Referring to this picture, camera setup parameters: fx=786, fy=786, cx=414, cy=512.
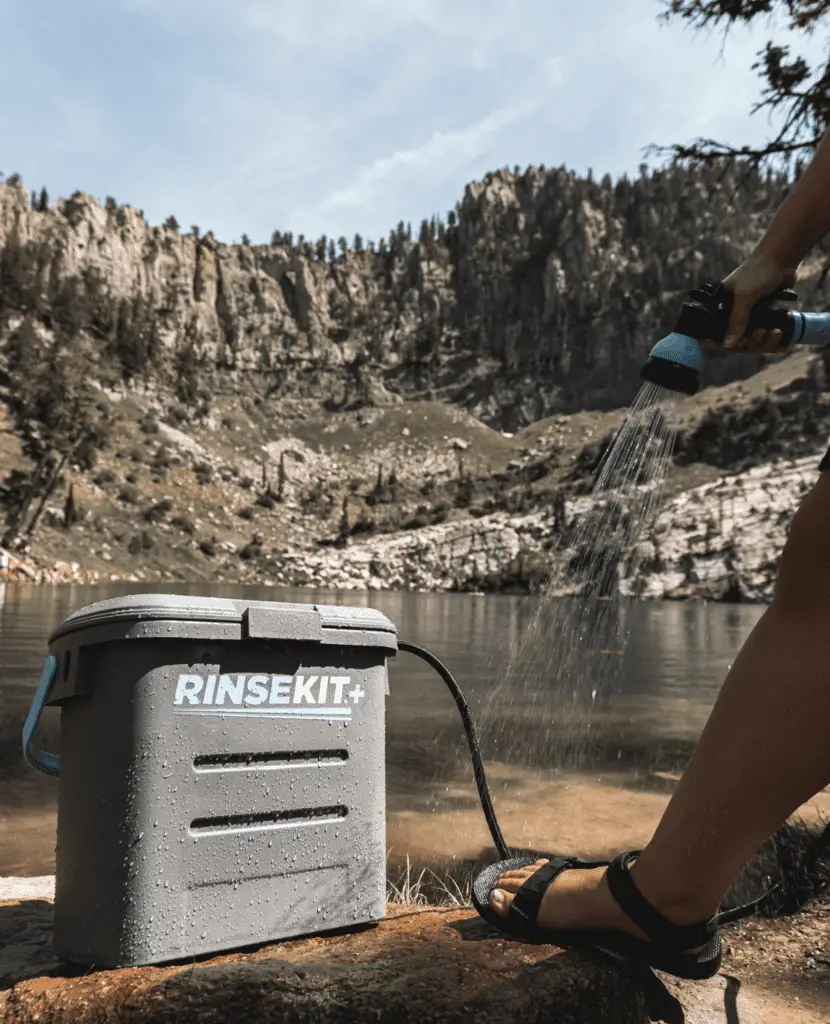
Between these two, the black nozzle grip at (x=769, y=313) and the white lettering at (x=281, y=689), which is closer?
the black nozzle grip at (x=769, y=313)

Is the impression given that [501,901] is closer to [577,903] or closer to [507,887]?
[507,887]

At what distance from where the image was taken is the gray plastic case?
4.88ft

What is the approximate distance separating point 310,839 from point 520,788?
3.15 m

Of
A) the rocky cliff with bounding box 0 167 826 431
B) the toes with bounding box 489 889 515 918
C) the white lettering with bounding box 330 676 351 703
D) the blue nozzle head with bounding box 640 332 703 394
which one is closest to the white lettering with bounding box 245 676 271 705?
the white lettering with bounding box 330 676 351 703

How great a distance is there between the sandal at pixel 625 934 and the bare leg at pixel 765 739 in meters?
0.08

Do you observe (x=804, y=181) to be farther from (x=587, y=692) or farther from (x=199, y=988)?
(x=587, y=692)

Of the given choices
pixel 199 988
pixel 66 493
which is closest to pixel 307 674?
pixel 199 988

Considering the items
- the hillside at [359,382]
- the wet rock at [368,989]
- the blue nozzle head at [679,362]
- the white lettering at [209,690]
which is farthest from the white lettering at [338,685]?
the hillside at [359,382]

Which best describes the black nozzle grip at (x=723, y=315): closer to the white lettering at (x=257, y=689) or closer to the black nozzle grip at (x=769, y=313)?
the black nozzle grip at (x=769, y=313)

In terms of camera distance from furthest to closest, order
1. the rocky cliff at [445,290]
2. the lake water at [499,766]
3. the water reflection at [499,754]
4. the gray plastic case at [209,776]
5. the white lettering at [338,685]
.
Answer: the rocky cliff at [445,290] → the water reflection at [499,754] → the lake water at [499,766] → the white lettering at [338,685] → the gray plastic case at [209,776]

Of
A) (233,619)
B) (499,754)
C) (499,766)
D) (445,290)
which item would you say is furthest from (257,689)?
(445,290)

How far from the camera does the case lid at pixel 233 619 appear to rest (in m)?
1.50

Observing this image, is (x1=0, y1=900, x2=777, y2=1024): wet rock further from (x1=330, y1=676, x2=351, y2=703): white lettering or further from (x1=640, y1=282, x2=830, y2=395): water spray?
(x1=640, y1=282, x2=830, y2=395): water spray

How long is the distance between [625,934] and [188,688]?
3.03ft
